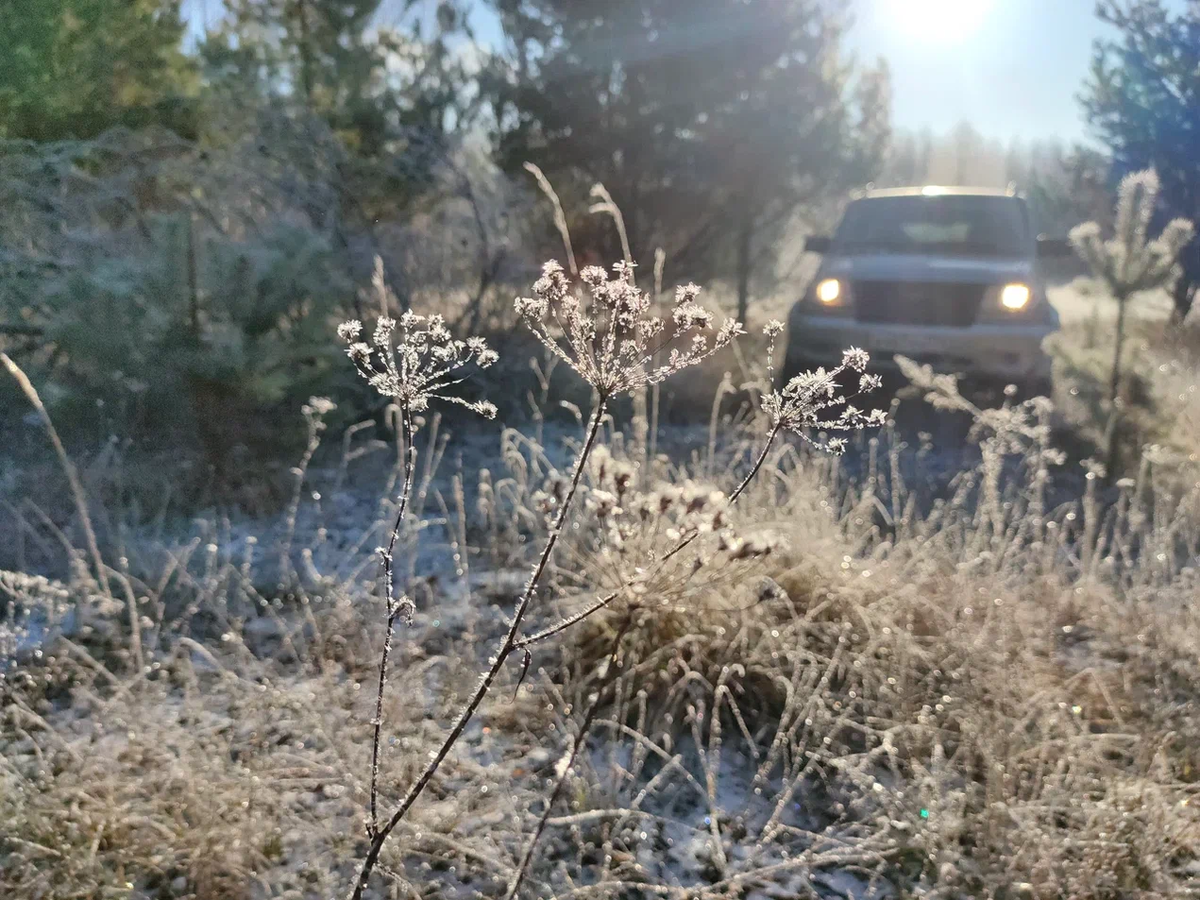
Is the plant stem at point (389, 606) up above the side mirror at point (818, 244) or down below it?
below

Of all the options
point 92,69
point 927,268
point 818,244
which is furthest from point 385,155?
point 927,268

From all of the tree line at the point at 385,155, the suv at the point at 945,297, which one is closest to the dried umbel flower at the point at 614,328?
the tree line at the point at 385,155

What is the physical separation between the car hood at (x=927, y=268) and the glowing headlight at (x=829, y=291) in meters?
0.06

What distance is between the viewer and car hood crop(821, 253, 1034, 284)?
579 centimetres

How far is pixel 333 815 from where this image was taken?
216 cm

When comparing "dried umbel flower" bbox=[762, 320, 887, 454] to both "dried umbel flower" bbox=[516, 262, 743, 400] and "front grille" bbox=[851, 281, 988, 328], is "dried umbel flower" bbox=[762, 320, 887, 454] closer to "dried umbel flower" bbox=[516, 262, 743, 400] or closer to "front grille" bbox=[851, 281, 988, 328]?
"dried umbel flower" bbox=[516, 262, 743, 400]

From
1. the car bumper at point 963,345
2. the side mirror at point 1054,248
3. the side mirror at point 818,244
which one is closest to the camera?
the car bumper at point 963,345

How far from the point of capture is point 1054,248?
614cm

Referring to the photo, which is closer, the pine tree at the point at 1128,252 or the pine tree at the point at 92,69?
the pine tree at the point at 92,69

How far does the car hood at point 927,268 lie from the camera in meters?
5.79

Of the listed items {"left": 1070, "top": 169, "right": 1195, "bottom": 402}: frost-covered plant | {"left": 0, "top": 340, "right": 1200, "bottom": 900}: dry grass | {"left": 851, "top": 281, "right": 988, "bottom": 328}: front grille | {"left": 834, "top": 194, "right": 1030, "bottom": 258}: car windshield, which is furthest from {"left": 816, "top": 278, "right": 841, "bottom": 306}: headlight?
{"left": 0, "top": 340, "right": 1200, "bottom": 900}: dry grass

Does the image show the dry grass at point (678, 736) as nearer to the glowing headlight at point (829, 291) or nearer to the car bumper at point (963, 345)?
the car bumper at point (963, 345)

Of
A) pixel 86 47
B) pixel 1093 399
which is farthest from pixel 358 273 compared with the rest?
pixel 1093 399

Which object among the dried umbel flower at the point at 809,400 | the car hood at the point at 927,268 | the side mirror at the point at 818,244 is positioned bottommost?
the dried umbel flower at the point at 809,400
